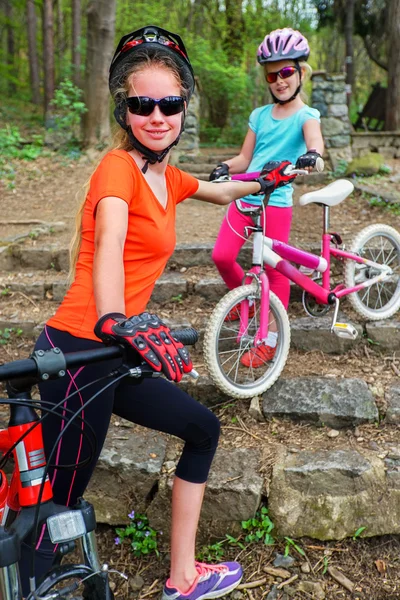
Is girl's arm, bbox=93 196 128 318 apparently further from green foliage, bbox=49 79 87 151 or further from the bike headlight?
green foliage, bbox=49 79 87 151

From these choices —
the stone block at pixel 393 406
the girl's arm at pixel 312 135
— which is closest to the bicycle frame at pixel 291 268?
the girl's arm at pixel 312 135

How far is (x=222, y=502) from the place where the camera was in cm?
258

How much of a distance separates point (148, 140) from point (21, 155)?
22.2 ft

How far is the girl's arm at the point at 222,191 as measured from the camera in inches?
91.8

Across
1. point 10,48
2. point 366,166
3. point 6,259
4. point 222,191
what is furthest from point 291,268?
point 10,48

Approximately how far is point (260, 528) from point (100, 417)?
4.00 ft

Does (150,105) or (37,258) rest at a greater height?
(150,105)

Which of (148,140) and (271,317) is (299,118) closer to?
(271,317)

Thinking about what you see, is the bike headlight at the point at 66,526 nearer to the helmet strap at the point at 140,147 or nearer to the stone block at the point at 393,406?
the helmet strap at the point at 140,147

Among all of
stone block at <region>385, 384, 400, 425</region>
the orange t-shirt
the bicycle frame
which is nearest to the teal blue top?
the bicycle frame

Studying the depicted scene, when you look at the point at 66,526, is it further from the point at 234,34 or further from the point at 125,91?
the point at 234,34

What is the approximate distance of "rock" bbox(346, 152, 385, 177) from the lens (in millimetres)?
7610

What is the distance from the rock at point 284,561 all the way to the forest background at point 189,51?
7019mm

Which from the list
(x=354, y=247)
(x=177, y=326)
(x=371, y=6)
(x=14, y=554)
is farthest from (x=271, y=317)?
(x=371, y=6)
